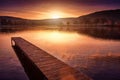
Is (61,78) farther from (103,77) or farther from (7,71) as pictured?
(7,71)

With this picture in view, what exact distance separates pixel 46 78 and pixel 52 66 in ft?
8.06

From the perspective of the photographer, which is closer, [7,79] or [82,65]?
[7,79]

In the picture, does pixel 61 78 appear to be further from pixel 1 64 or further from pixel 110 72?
pixel 1 64

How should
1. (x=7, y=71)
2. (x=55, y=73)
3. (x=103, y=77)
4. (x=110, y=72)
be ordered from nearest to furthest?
(x=55, y=73), (x=103, y=77), (x=110, y=72), (x=7, y=71)

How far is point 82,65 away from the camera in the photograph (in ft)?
58.7

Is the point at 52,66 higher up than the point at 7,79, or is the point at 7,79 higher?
the point at 52,66

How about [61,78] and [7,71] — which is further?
[7,71]

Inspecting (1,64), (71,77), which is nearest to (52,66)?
(71,77)

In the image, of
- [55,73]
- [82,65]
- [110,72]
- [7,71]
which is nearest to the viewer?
[55,73]

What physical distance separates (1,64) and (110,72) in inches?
359

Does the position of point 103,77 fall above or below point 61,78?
below

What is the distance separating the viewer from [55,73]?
1182 cm

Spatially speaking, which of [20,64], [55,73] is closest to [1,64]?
[20,64]

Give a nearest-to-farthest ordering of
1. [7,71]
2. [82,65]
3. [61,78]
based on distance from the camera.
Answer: [61,78] < [7,71] < [82,65]
